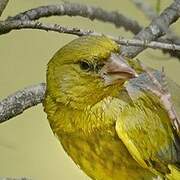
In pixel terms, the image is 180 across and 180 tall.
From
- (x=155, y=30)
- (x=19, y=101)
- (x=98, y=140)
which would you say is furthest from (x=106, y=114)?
(x=155, y=30)

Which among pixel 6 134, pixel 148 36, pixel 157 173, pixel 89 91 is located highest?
pixel 6 134

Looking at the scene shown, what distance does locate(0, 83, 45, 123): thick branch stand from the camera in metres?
1.33

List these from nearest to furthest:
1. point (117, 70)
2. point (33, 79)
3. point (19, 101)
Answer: point (117, 70) → point (19, 101) → point (33, 79)

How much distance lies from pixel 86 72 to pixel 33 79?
0.88 m

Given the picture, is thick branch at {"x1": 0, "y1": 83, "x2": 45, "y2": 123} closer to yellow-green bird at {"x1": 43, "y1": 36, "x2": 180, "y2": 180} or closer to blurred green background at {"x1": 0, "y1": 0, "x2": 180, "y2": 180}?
yellow-green bird at {"x1": 43, "y1": 36, "x2": 180, "y2": 180}

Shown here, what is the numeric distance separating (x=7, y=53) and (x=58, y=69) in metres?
0.81

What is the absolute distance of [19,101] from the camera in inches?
53.5

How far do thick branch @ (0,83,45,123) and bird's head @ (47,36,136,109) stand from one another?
13cm

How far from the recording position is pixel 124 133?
120cm

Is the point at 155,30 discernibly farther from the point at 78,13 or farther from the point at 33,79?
the point at 33,79

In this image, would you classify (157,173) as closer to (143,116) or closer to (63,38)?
(143,116)

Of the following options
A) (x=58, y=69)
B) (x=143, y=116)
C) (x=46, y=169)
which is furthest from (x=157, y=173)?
(x=46, y=169)

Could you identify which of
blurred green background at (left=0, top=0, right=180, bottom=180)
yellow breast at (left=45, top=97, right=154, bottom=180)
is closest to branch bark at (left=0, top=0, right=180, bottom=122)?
yellow breast at (left=45, top=97, right=154, bottom=180)

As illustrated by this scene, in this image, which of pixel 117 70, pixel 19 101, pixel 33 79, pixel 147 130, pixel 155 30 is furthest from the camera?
pixel 33 79
